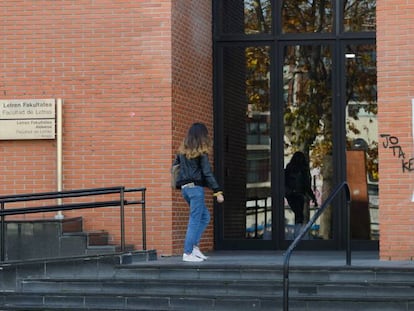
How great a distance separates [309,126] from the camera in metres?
16.8

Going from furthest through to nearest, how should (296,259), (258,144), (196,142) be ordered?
(258,144) → (296,259) → (196,142)

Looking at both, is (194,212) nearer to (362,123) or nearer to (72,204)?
(72,204)

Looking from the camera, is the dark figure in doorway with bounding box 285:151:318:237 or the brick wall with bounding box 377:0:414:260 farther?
the dark figure in doorway with bounding box 285:151:318:237

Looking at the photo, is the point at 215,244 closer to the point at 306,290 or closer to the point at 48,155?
the point at 48,155

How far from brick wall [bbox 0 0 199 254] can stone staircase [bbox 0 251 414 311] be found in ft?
5.76

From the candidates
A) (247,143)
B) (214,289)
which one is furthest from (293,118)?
(214,289)

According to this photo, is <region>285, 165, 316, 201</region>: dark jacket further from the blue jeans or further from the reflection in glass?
the blue jeans

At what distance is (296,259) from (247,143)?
111 inches

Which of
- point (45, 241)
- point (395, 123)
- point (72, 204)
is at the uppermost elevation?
point (395, 123)

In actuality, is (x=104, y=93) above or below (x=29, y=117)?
above

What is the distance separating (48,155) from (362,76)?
4.74m

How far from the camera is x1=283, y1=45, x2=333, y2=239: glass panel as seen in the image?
55.0ft

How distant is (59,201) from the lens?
15344mm

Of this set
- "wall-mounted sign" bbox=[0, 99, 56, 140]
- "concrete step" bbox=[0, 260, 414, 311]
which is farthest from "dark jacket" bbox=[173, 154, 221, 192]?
"wall-mounted sign" bbox=[0, 99, 56, 140]
